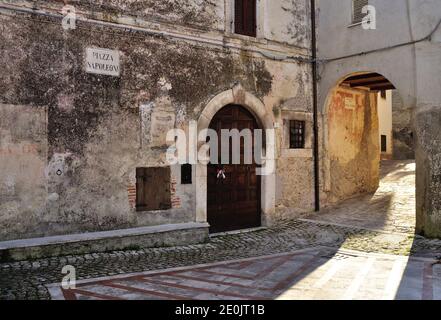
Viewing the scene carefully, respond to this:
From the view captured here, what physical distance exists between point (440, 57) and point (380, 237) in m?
3.58

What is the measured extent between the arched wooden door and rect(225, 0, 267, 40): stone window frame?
1.55 m

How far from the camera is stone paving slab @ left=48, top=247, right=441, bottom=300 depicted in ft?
16.0

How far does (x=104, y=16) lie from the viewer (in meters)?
7.26

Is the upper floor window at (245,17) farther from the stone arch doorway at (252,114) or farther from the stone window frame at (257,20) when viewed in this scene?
the stone arch doorway at (252,114)

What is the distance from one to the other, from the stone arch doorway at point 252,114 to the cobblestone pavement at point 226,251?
0.54 metres

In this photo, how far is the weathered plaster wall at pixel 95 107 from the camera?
654cm

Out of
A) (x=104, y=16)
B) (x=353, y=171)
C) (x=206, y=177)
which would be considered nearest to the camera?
(x=104, y=16)

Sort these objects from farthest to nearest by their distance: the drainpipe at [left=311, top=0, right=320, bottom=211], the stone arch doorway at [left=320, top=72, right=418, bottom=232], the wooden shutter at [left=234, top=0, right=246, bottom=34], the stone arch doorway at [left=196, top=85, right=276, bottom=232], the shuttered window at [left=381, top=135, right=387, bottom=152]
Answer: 1. the shuttered window at [left=381, top=135, right=387, bottom=152]
2. the drainpipe at [left=311, top=0, right=320, bottom=211]
3. the stone arch doorway at [left=320, top=72, right=418, bottom=232]
4. the wooden shutter at [left=234, top=0, right=246, bottom=34]
5. the stone arch doorway at [left=196, top=85, right=276, bottom=232]

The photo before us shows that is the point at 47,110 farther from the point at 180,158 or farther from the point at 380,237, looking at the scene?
the point at 380,237

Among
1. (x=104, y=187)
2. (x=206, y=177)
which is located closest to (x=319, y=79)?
(x=206, y=177)

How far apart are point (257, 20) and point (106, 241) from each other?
575 centimetres

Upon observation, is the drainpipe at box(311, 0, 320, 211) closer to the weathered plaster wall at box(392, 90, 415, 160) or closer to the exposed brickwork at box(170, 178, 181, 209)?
the exposed brickwork at box(170, 178, 181, 209)

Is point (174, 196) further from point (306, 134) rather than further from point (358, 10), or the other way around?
point (358, 10)

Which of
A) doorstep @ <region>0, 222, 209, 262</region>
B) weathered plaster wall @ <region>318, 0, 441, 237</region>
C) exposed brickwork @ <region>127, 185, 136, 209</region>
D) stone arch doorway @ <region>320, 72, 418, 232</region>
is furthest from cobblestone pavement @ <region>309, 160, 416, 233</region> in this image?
exposed brickwork @ <region>127, 185, 136, 209</region>
